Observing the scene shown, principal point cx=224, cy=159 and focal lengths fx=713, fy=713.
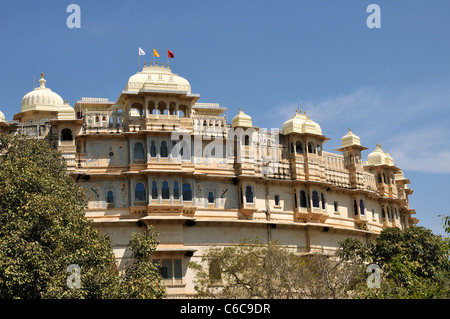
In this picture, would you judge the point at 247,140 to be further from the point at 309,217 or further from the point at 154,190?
the point at 154,190

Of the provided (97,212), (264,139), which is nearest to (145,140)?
(97,212)

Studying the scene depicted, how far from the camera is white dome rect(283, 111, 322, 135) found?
6010cm

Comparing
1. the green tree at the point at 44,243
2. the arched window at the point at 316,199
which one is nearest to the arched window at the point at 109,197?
the green tree at the point at 44,243

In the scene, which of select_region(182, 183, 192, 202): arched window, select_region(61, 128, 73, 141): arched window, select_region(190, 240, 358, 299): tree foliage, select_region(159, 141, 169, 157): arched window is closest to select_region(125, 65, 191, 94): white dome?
select_region(159, 141, 169, 157): arched window

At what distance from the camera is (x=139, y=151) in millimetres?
54656

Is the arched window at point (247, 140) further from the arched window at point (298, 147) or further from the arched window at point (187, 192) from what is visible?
the arched window at point (187, 192)

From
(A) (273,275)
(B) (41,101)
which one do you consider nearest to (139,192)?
(B) (41,101)

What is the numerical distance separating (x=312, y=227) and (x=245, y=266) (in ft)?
52.9

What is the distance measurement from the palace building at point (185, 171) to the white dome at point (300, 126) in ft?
0.31

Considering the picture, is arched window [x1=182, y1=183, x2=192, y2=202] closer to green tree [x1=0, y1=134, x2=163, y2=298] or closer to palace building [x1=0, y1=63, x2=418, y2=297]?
palace building [x1=0, y1=63, x2=418, y2=297]

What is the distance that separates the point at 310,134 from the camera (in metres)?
60.2

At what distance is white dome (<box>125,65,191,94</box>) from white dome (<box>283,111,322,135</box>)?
29.2 feet

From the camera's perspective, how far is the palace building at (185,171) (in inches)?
2085
